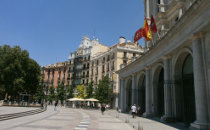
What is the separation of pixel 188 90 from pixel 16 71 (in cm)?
4027

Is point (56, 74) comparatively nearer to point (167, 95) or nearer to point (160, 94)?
point (160, 94)

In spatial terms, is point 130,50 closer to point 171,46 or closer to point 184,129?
point 171,46

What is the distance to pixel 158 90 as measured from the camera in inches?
818

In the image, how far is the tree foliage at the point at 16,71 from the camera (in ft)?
140

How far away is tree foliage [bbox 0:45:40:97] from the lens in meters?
42.6

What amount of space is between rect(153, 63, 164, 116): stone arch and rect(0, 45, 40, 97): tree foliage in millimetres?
33207

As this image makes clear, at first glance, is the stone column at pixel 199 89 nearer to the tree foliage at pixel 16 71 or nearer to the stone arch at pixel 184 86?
the stone arch at pixel 184 86

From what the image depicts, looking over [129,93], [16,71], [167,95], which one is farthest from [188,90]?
[16,71]

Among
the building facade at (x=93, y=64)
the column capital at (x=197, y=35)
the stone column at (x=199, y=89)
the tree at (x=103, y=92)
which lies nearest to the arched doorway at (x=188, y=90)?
the stone column at (x=199, y=89)

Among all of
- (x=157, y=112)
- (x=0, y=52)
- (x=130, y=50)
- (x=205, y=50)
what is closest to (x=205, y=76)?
(x=205, y=50)

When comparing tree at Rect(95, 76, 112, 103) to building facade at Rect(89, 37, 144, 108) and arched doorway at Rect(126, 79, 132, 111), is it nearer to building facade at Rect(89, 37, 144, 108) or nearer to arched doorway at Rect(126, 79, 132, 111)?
building facade at Rect(89, 37, 144, 108)

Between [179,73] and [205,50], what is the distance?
486 cm

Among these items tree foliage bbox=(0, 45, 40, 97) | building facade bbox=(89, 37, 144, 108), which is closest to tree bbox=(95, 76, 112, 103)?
building facade bbox=(89, 37, 144, 108)

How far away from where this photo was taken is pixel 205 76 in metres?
11.7
